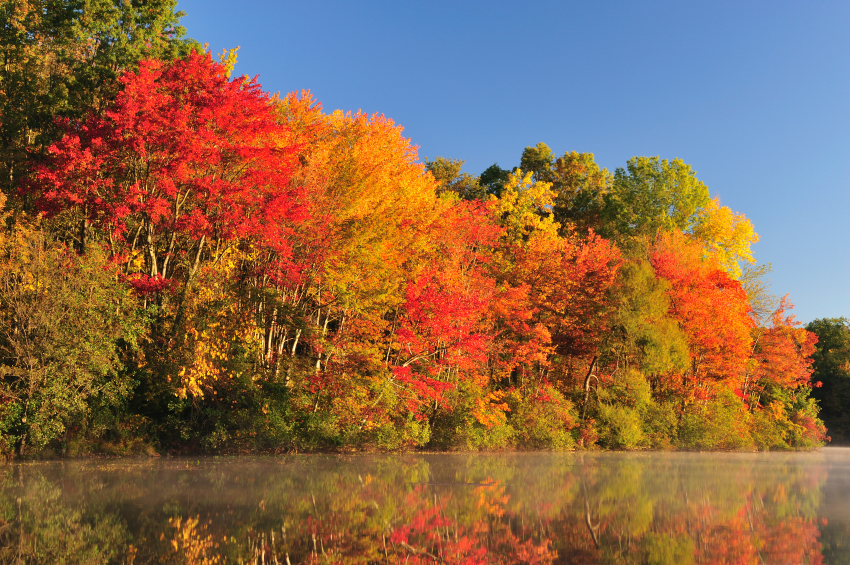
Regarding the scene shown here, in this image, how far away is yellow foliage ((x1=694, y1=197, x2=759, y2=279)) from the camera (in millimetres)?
50000

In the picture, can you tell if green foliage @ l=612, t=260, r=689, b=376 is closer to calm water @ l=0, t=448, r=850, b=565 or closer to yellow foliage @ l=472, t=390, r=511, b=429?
yellow foliage @ l=472, t=390, r=511, b=429

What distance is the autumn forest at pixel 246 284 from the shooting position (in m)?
19.3

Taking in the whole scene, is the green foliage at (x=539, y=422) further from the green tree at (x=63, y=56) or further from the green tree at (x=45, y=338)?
the green tree at (x=63, y=56)

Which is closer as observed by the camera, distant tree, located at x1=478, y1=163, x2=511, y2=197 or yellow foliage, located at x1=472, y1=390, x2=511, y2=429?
yellow foliage, located at x1=472, y1=390, x2=511, y2=429

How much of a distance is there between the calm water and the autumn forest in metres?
2.74

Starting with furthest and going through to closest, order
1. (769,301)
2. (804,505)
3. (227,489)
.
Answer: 1. (769,301)
2. (804,505)
3. (227,489)

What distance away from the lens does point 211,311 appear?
21266 mm

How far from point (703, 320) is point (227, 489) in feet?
107

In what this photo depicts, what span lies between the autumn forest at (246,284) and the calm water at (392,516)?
2.74 metres

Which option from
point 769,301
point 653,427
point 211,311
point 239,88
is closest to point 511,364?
point 653,427

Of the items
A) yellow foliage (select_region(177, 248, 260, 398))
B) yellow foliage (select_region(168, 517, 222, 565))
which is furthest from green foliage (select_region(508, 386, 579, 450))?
yellow foliage (select_region(168, 517, 222, 565))

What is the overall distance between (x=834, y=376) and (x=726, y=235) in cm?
2784

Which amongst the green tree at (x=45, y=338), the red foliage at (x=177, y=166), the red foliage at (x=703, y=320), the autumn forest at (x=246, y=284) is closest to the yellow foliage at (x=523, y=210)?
the autumn forest at (x=246, y=284)

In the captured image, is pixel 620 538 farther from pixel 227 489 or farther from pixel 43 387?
pixel 43 387
